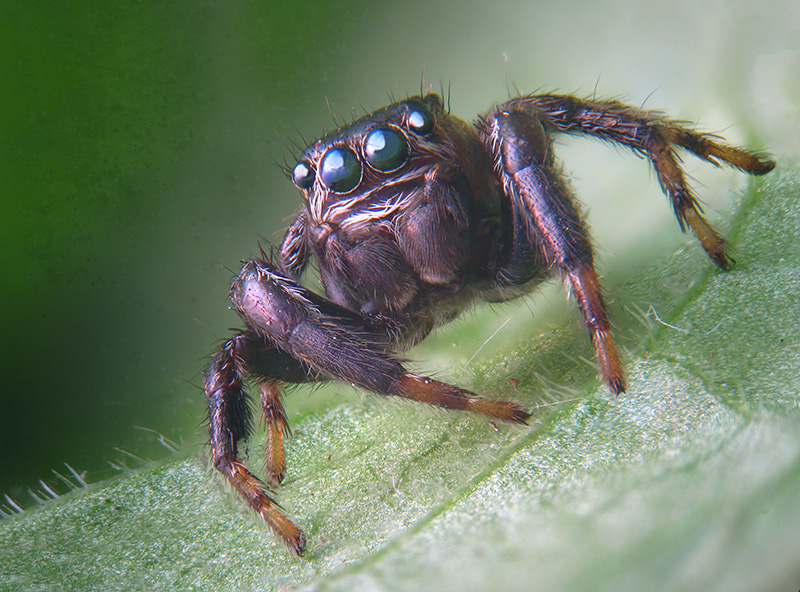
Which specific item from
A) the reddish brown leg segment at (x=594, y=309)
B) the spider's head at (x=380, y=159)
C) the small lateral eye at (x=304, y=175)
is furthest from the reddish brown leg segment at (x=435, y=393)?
the small lateral eye at (x=304, y=175)

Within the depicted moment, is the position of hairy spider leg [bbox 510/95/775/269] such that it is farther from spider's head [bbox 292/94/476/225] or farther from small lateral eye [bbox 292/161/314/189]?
small lateral eye [bbox 292/161/314/189]

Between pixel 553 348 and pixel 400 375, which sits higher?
pixel 400 375

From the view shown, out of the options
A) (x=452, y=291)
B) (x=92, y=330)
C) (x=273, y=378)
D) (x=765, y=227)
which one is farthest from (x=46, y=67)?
(x=765, y=227)

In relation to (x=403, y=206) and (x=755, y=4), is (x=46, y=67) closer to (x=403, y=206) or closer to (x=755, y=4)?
(x=403, y=206)

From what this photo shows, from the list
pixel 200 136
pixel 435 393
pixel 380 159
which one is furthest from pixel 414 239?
pixel 200 136

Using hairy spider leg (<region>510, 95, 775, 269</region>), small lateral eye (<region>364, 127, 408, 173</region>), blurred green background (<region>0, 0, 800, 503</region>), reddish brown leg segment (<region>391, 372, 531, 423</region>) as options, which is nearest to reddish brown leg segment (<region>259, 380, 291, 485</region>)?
blurred green background (<region>0, 0, 800, 503</region>)
